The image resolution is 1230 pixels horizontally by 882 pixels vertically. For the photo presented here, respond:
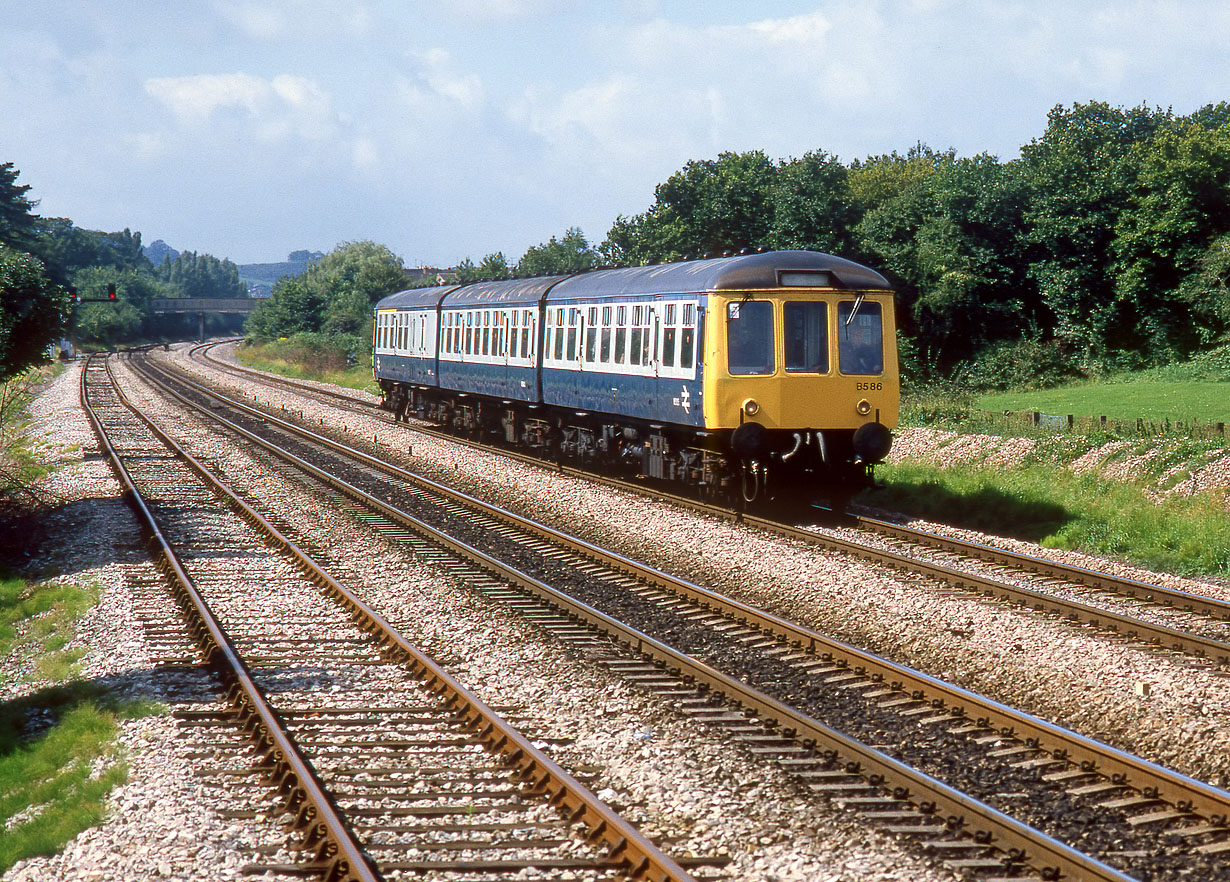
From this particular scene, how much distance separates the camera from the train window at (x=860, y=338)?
16281mm

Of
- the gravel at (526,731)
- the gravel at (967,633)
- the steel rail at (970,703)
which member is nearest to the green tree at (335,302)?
the gravel at (967,633)

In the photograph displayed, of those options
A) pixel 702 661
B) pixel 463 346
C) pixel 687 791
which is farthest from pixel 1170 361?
pixel 687 791

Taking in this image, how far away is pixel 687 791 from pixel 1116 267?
40.2 meters

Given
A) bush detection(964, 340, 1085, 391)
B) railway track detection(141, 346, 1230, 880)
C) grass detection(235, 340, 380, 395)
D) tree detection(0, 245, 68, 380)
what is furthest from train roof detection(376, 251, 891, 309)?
grass detection(235, 340, 380, 395)

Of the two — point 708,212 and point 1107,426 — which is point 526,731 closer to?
point 1107,426

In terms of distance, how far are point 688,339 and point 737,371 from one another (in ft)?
3.61

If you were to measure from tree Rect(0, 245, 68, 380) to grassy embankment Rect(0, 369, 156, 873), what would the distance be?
21.5 ft

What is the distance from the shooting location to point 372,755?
24.9ft

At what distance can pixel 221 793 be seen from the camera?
700 centimetres

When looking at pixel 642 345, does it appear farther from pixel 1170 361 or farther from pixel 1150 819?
pixel 1170 361

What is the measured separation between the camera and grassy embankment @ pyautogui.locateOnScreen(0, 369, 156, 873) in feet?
22.8

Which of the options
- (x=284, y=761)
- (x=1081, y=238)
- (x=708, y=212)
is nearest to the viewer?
(x=284, y=761)

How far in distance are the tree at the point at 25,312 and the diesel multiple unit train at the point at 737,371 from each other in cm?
830

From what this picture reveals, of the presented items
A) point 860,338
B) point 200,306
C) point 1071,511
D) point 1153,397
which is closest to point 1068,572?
point 1071,511
